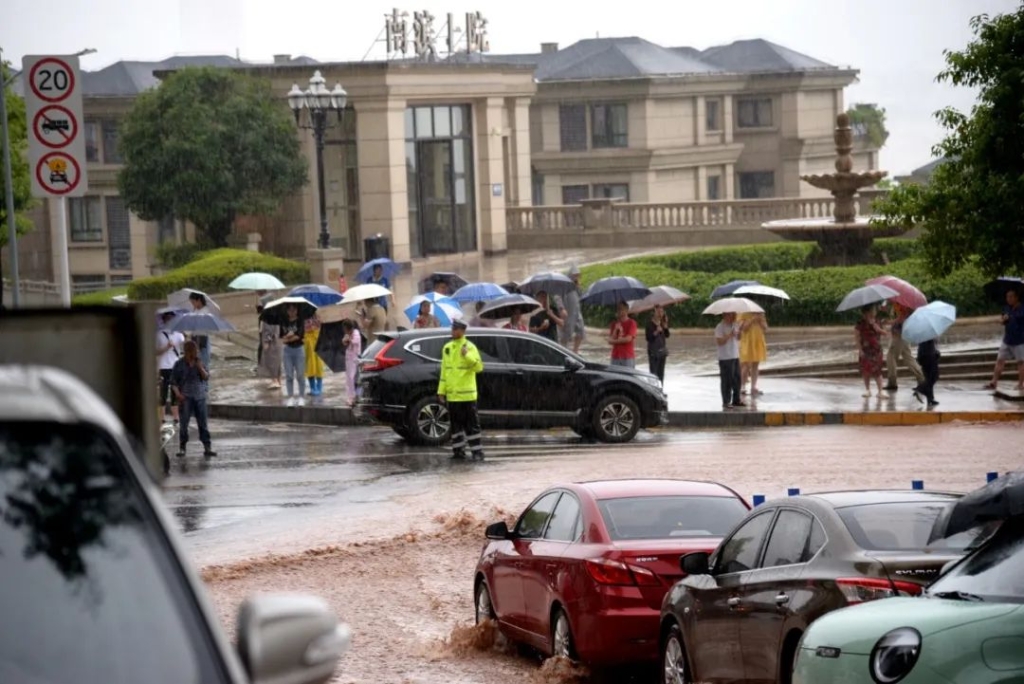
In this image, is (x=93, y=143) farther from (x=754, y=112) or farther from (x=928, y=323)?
(x=928, y=323)

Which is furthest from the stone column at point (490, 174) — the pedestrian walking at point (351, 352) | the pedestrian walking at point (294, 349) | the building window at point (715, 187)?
the pedestrian walking at point (351, 352)

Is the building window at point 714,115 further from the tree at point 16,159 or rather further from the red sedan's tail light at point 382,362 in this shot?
the red sedan's tail light at point 382,362

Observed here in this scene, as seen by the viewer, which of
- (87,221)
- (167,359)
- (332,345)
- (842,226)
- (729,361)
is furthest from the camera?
(87,221)

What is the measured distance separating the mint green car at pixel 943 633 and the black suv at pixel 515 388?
17.2 m

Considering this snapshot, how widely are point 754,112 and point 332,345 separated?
56513mm

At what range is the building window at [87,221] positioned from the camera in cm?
7112

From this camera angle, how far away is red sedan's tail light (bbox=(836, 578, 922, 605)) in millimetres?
9180

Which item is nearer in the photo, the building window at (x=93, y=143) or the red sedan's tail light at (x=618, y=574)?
the red sedan's tail light at (x=618, y=574)

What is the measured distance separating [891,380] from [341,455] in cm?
942

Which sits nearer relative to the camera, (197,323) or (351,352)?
(197,323)

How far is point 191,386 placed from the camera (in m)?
24.6

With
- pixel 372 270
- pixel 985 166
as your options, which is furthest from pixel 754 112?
pixel 985 166

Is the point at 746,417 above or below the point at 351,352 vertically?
below

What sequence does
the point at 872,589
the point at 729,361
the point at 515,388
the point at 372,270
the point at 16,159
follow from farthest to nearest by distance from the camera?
the point at 16,159
the point at 372,270
the point at 729,361
the point at 515,388
the point at 872,589
